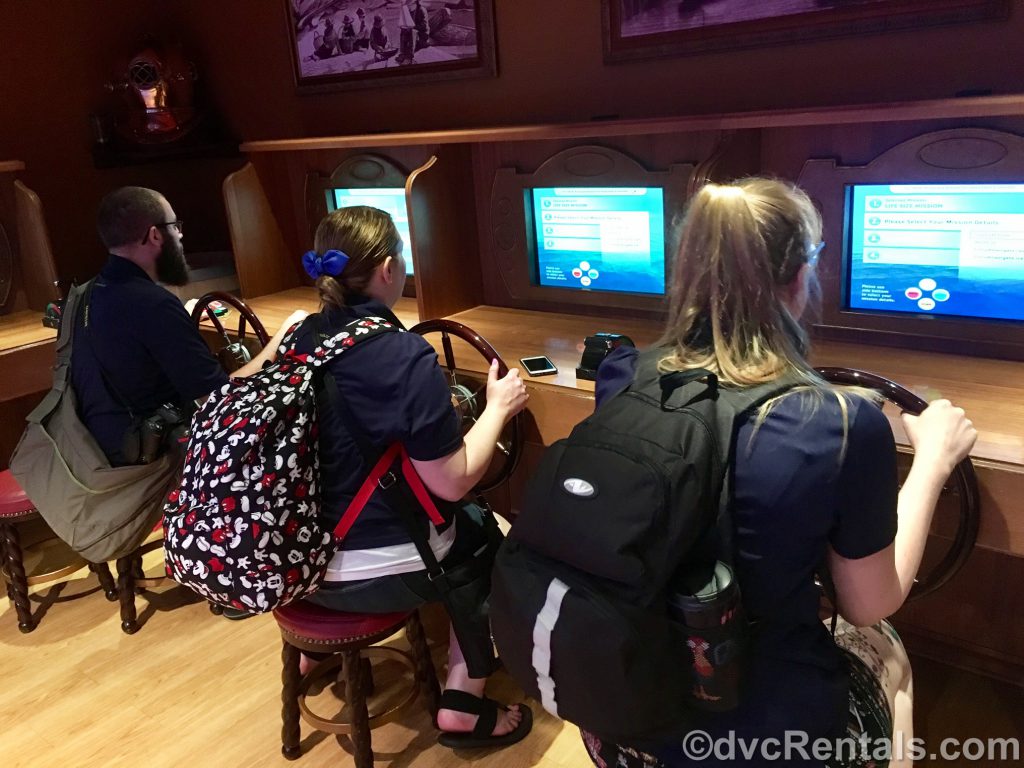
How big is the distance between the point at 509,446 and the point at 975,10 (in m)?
1.37

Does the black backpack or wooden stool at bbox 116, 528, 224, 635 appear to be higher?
the black backpack

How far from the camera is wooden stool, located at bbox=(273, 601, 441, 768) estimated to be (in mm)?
1606

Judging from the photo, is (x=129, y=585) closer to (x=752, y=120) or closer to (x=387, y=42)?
(x=387, y=42)

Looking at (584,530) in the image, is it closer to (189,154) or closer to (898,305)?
(898,305)

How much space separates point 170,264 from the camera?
2.22 metres

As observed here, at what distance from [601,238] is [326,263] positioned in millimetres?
1027

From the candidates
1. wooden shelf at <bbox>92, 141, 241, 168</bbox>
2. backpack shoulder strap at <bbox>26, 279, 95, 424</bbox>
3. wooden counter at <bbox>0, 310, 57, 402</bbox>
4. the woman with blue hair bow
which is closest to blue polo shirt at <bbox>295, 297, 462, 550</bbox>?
the woman with blue hair bow

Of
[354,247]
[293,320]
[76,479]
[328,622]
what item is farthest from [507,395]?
[76,479]

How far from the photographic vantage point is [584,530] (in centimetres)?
96

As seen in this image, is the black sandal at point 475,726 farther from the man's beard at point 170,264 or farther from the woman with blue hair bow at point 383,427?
the man's beard at point 170,264

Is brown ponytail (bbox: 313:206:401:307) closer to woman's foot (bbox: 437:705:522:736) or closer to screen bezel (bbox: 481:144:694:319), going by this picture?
screen bezel (bbox: 481:144:694:319)

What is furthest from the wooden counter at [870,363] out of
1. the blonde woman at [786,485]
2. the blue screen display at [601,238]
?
the blonde woman at [786,485]

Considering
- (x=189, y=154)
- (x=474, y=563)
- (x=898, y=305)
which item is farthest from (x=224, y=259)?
(x=898, y=305)

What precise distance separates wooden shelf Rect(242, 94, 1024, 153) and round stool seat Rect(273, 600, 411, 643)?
4.16 feet
